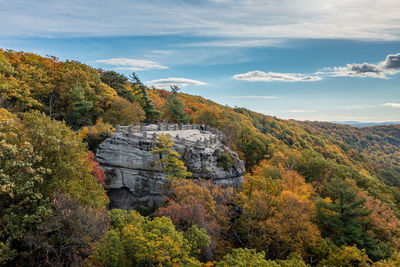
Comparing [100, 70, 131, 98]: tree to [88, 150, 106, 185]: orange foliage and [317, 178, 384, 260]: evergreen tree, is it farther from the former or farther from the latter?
[317, 178, 384, 260]: evergreen tree

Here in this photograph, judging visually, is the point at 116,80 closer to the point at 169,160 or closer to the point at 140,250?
the point at 169,160

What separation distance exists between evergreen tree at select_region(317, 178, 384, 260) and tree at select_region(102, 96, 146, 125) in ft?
99.3

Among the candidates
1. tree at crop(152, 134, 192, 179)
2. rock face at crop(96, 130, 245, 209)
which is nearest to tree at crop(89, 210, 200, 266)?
tree at crop(152, 134, 192, 179)

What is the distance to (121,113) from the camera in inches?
1559

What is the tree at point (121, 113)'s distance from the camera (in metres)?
39.1

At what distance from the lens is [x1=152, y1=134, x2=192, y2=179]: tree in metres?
27.4

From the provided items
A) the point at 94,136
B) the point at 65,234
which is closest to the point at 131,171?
the point at 94,136

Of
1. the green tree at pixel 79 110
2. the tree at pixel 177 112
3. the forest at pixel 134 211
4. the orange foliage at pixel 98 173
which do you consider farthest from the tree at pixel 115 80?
the orange foliage at pixel 98 173

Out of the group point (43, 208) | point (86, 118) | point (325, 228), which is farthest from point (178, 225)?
point (86, 118)

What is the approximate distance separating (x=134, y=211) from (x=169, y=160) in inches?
321

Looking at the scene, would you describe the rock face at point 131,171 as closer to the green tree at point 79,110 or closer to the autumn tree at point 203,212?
the autumn tree at point 203,212

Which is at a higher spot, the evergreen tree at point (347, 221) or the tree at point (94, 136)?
the tree at point (94, 136)

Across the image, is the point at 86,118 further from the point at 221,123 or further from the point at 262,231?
the point at 262,231

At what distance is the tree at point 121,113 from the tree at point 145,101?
15.4 ft
